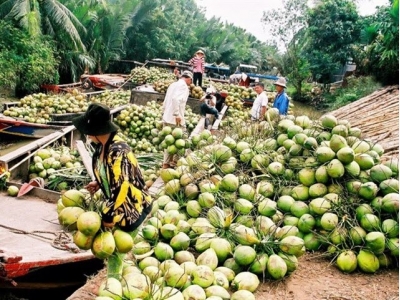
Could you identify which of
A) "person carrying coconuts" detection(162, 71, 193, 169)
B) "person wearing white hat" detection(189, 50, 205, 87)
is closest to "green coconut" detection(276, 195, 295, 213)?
"person carrying coconuts" detection(162, 71, 193, 169)

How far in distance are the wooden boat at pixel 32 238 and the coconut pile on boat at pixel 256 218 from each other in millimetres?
587

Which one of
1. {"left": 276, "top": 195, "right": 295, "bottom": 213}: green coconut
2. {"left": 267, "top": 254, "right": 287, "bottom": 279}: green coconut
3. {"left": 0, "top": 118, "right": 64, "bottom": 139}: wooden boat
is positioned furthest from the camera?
{"left": 0, "top": 118, "right": 64, "bottom": 139}: wooden boat

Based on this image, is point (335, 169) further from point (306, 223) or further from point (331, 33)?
point (331, 33)

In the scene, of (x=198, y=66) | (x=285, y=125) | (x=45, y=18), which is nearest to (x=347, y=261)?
(x=285, y=125)

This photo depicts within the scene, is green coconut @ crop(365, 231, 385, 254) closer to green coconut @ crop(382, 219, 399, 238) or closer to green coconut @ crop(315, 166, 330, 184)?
green coconut @ crop(382, 219, 399, 238)

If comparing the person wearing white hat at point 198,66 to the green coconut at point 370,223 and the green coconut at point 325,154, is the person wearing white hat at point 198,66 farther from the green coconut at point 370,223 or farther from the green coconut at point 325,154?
the green coconut at point 370,223

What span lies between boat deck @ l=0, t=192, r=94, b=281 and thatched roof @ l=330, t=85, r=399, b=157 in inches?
129

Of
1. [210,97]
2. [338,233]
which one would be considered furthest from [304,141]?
[210,97]

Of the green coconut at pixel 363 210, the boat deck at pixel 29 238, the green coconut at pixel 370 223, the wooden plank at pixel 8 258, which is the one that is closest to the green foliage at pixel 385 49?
the green coconut at pixel 363 210

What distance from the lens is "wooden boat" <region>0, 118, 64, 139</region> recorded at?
7.79m

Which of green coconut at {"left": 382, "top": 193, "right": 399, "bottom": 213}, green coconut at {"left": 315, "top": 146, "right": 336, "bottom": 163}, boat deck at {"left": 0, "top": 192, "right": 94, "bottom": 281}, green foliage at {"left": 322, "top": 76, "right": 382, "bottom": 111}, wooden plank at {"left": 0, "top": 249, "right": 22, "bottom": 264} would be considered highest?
green foliage at {"left": 322, "top": 76, "right": 382, "bottom": 111}

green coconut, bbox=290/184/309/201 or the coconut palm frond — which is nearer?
green coconut, bbox=290/184/309/201

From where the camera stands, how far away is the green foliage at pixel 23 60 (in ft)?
49.4

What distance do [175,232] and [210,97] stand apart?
7.84 metres
